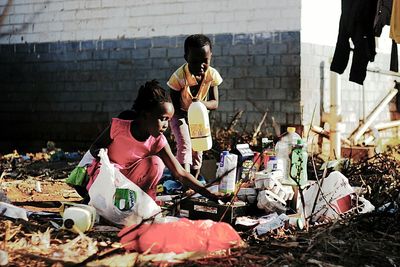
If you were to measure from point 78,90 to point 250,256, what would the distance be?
6.68 meters

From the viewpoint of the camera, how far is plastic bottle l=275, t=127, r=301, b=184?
454cm

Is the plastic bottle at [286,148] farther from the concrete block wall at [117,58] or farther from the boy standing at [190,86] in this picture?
the concrete block wall at [117,58]

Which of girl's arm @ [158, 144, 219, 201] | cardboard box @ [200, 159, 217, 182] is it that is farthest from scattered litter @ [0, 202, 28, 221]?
cardboard box @ [200, 159, 217, 182]

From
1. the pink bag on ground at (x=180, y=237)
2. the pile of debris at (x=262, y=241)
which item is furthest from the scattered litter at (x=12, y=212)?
the pink bag on ground at (x=180, y=237)

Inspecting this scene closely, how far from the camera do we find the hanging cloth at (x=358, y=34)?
504 cm

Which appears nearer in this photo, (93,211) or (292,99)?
(93,211)

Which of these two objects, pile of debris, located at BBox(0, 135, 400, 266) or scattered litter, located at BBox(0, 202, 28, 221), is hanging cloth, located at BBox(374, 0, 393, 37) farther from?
scattered litter, located at BBox(0, 202, 28, 221)

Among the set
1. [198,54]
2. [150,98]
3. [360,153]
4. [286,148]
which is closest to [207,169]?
[198,54]

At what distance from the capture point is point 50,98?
9.72 metres

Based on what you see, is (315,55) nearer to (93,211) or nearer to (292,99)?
(292,99)

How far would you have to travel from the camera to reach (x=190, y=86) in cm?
542

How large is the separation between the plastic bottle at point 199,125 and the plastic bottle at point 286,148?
67 centimetres

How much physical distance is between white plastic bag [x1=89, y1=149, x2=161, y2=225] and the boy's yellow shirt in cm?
142

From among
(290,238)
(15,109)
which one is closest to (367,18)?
(290,238)
